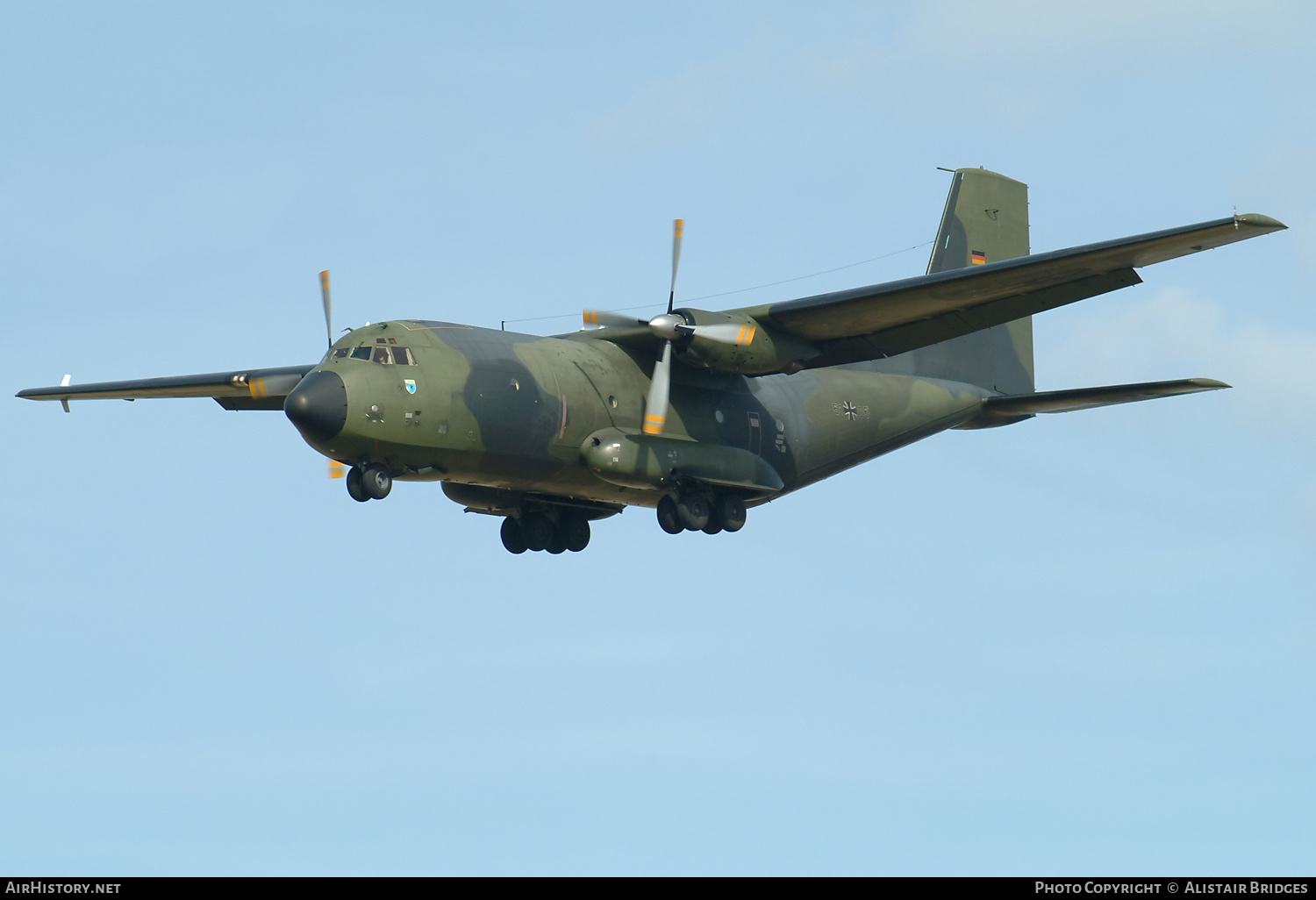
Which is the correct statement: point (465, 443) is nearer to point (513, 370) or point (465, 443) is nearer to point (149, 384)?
point (513, 370)

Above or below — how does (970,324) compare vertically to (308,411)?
above

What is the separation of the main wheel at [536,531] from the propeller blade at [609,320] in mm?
3448

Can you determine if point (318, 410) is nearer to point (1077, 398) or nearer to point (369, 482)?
point (369, 482)

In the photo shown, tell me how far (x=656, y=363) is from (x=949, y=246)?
8.16m

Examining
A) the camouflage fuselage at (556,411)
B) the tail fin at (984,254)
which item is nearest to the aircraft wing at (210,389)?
the camouflage fuselage at (556,411)

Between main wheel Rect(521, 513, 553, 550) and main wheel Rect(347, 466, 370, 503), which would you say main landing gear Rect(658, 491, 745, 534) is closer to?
Result: main wheel Rect(521, 513, 553, 550)

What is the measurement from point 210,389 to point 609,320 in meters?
7.02

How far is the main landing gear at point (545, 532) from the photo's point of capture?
25609mm

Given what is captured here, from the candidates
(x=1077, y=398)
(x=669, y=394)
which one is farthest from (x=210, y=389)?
(x=1077, y=398)

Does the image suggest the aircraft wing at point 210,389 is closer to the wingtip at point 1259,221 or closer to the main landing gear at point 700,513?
the main landing gear at point 700,513

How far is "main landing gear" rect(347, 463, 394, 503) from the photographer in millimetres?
21547

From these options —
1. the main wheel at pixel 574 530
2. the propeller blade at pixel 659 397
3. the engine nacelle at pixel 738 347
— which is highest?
the engine nacelle at pixel 738 347
